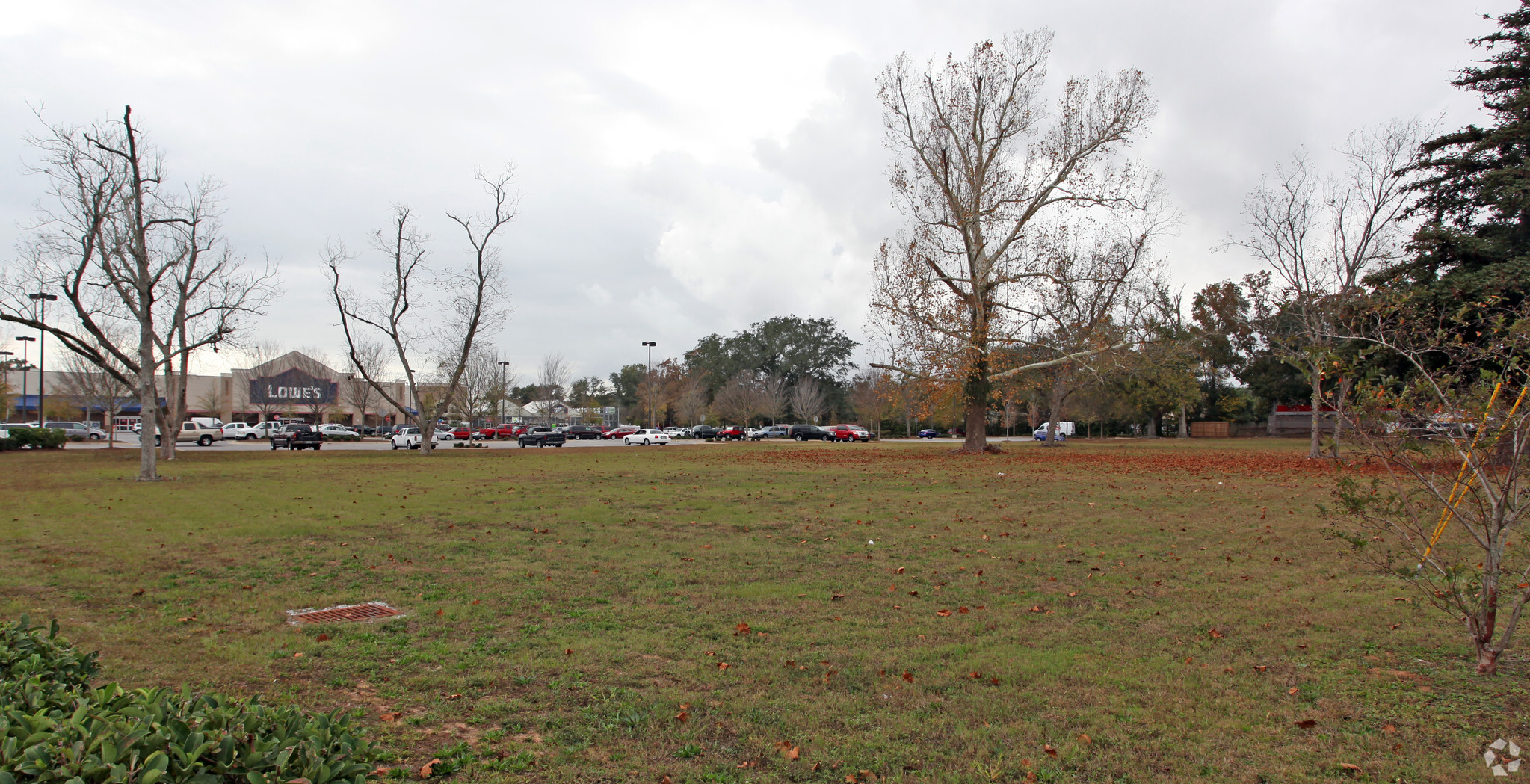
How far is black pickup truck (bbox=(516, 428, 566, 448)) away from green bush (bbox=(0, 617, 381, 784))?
48770mm

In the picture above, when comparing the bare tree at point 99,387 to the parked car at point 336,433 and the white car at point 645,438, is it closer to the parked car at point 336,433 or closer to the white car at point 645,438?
the parked car at point 336,433

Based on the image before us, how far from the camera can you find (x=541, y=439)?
5066 centimetres

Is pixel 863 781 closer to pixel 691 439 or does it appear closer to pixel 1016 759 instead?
pixel 1016 759

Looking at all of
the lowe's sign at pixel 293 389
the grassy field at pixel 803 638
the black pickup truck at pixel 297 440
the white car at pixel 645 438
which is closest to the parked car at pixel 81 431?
the lowe's sign at pixel 293 389

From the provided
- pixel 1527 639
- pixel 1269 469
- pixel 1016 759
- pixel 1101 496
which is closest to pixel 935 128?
pixel 1269 469

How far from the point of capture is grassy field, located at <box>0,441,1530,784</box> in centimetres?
422

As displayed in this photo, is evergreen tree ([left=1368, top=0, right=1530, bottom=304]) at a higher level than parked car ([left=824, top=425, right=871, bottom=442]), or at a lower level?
higher

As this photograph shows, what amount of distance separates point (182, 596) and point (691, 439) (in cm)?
5940

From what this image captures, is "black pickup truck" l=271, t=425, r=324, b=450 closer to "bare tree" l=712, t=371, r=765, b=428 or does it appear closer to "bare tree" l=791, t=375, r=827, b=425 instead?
"bare tree" l=712, t=371, r=765, b=428

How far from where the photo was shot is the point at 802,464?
2681 cm

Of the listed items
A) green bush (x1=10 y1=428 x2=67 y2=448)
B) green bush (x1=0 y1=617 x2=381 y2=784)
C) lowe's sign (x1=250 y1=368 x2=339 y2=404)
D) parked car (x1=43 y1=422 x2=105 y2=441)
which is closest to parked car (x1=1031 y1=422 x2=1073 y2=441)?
green bush (x1=10 y1=428 x2=67 y2=448)

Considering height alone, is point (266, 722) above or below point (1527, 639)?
above

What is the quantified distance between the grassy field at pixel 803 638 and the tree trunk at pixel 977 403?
1808 cm

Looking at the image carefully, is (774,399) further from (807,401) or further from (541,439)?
(541,439)
